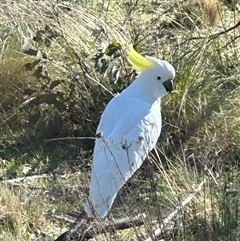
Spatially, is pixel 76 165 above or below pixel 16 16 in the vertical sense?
below

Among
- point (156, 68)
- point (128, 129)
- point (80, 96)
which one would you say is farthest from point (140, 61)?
point (80, 96)

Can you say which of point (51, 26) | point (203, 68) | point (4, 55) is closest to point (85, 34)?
point (51, 26)

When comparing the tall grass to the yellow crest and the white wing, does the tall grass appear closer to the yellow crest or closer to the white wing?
the white wing

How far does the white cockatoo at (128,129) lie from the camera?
11.6ft

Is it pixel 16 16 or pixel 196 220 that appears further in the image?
pixel 16 16

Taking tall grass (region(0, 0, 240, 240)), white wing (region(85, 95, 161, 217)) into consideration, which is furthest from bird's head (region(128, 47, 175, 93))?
tall grass (region(0, 0, 240, 240))

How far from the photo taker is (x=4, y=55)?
214 inches

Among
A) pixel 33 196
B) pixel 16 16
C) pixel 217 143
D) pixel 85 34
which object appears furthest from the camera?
pixel 16 16

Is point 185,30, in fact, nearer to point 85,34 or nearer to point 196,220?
point 85,34

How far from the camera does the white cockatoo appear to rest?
Result: 139 inches

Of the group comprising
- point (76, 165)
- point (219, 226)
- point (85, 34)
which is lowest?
point (76, 165)

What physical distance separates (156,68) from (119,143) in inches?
21.5

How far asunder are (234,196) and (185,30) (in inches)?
109

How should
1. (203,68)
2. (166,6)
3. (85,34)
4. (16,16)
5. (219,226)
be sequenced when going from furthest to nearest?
(166,6)
(16,16)
(85,34)
(203,68)
(219,226)
